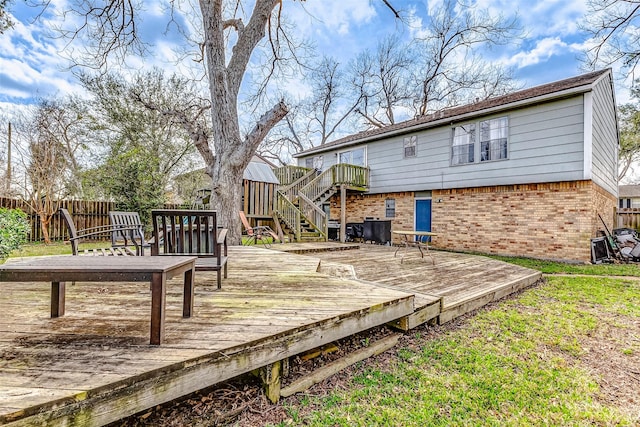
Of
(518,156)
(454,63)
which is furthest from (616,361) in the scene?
(454,63)

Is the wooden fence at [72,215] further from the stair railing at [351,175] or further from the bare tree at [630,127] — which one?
the bare tree at [630,127]

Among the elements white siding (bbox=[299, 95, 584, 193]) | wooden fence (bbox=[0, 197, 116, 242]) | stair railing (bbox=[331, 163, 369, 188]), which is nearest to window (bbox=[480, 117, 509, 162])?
white siding (bbox=[299, 95, 584, 193])

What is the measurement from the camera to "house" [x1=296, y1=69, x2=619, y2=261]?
797 centimetres

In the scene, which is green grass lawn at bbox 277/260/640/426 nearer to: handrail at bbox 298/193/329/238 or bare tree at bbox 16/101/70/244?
handrail at bbox 298/193/329/238

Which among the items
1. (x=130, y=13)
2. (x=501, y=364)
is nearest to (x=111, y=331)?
(x=501, y=364)

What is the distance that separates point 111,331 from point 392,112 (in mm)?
21851

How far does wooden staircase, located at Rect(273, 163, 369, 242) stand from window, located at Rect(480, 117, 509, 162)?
4777 millimetres

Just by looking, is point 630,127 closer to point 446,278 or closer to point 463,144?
point 463,144

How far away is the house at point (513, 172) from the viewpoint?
26.1 feet

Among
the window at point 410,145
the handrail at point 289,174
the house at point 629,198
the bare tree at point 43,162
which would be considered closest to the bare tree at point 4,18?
the bare tree at point 43,162

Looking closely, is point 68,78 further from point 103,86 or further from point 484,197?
point 484,197

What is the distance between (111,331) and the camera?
1904 mm

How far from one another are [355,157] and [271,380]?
12.9 metres

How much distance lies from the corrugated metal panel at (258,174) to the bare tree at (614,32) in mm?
11992
